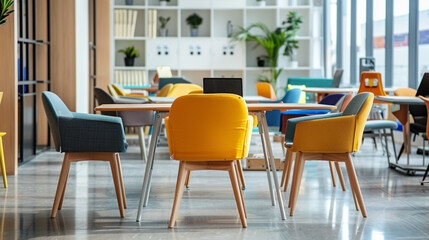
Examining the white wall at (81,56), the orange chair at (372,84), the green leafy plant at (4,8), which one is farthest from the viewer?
the white wall at (81,56)

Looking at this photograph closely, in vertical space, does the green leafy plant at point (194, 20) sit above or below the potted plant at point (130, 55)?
above

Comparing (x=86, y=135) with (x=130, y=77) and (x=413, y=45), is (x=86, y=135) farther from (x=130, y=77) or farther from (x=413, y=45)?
(x=130, y=77)

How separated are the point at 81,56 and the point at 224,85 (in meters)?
4.32

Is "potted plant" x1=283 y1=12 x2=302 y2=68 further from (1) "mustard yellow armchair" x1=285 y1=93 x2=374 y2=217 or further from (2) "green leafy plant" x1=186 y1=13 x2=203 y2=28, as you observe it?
(1) "mustard yellow armchair" x1=285 y1=93 x2=374 y2=217

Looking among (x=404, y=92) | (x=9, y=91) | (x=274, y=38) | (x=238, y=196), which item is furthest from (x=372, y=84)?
(x=274, y=38)

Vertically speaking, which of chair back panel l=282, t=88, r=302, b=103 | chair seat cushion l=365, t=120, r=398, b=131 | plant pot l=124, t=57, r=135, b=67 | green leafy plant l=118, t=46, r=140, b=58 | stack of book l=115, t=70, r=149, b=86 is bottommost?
chair seat cushion l=365, t=120, r=398, b=131

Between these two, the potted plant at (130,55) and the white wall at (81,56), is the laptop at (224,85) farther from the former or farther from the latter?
the potted plant at (130,55)

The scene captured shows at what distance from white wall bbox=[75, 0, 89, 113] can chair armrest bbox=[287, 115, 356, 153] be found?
15.6ft

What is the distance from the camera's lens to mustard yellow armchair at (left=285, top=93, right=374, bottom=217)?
4.13m

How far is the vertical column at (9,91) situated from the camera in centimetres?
584

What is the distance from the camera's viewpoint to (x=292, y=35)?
39.7 feet

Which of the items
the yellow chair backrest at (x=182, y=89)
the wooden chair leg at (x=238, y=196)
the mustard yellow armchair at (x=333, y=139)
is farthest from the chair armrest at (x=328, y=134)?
the yellow chair backrest at (x=182, y=89)

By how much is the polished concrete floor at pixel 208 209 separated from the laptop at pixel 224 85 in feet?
2.68

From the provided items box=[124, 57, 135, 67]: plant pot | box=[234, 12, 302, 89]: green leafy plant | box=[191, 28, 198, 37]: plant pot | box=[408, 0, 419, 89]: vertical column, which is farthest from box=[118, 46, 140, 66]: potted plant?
box=[408, 0, 419, 89]: vertical column
